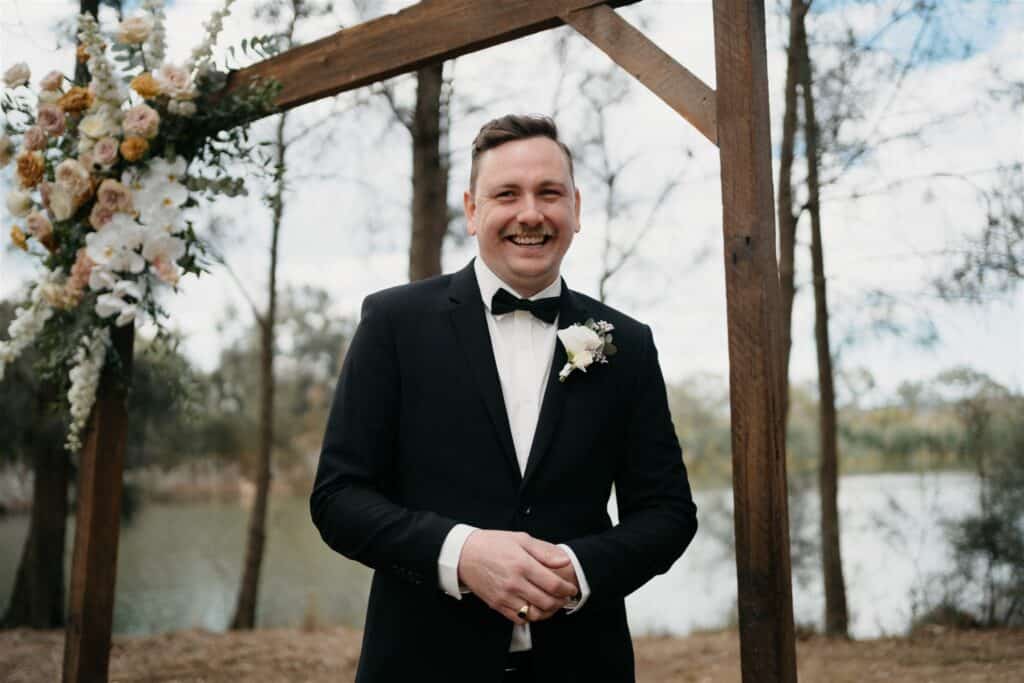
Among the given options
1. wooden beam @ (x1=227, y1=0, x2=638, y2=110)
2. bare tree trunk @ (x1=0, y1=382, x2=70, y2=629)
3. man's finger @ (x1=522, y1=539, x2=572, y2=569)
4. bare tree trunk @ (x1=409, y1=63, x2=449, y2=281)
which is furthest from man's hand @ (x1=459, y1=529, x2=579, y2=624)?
bare tree trunk @ (x1=0, y1=382, x2=70, y2=629)

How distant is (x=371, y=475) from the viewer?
1690mm

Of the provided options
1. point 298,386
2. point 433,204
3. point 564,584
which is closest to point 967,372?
point 433,204

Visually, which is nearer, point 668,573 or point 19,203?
point 19,203

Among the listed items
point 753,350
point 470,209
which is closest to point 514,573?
point 470,209

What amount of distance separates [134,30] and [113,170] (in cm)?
46

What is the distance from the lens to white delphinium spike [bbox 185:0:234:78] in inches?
119

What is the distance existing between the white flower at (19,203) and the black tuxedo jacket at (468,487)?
180 centimetres

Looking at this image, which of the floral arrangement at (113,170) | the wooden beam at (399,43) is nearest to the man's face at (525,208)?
the wooden beam at (399,43)

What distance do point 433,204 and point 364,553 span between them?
11.5 feet

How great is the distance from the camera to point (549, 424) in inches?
67.7

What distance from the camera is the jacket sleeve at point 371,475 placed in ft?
5.17

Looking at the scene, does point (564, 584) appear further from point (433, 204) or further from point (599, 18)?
point (433, 204)

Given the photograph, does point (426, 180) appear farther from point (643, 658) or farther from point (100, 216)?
point (643, 658)

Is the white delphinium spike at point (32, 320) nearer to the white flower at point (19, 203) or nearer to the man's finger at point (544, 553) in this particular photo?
the white flower at point (19, 203)
